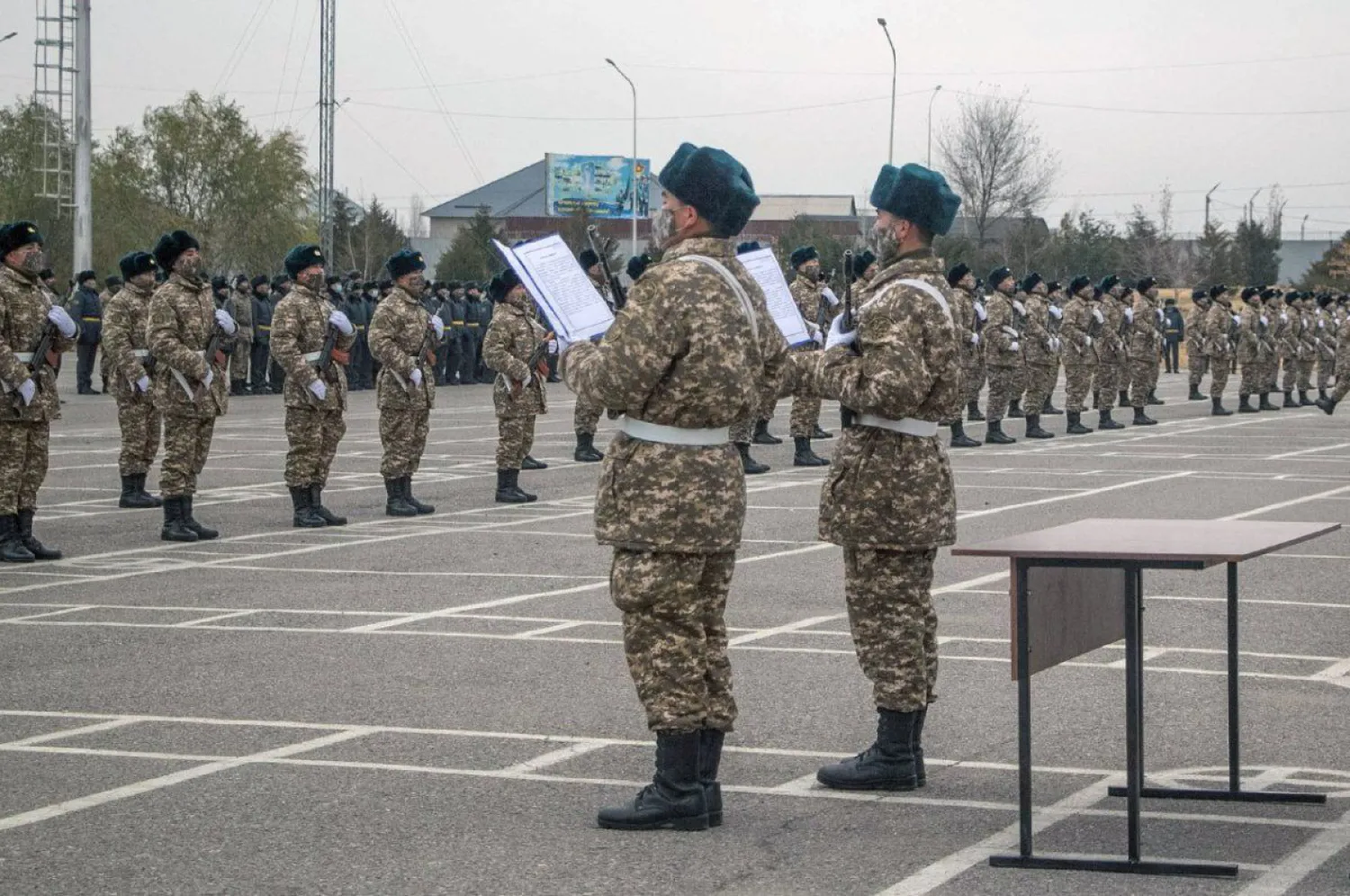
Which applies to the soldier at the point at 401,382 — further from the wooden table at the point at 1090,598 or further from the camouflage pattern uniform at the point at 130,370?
the wooden table at the point at 1090,598

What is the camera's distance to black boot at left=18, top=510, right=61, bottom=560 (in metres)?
13.2

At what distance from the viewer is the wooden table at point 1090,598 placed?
18.7 feet

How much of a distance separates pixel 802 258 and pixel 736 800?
53.9 ft

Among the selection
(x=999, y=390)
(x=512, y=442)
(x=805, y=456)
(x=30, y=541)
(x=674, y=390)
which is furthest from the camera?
(x=999, y=390)

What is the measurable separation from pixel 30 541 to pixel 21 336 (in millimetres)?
1321

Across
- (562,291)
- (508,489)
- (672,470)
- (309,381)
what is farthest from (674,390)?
(508,489)

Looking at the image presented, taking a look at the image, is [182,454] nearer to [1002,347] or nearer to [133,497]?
[133,497]

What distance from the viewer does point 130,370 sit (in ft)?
51.0

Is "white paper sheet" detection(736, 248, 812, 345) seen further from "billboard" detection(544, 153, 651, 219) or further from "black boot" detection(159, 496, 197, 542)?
"billboard" detection(544, 153, 651, 219)

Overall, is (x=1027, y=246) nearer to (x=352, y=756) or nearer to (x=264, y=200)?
(x=264, y=200)

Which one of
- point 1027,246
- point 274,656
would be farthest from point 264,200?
point 274,656

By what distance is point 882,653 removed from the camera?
6789 millimetres

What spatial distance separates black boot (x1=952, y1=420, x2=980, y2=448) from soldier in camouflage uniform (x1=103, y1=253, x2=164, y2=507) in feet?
36.7

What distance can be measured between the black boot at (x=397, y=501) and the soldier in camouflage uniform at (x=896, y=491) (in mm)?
9645
